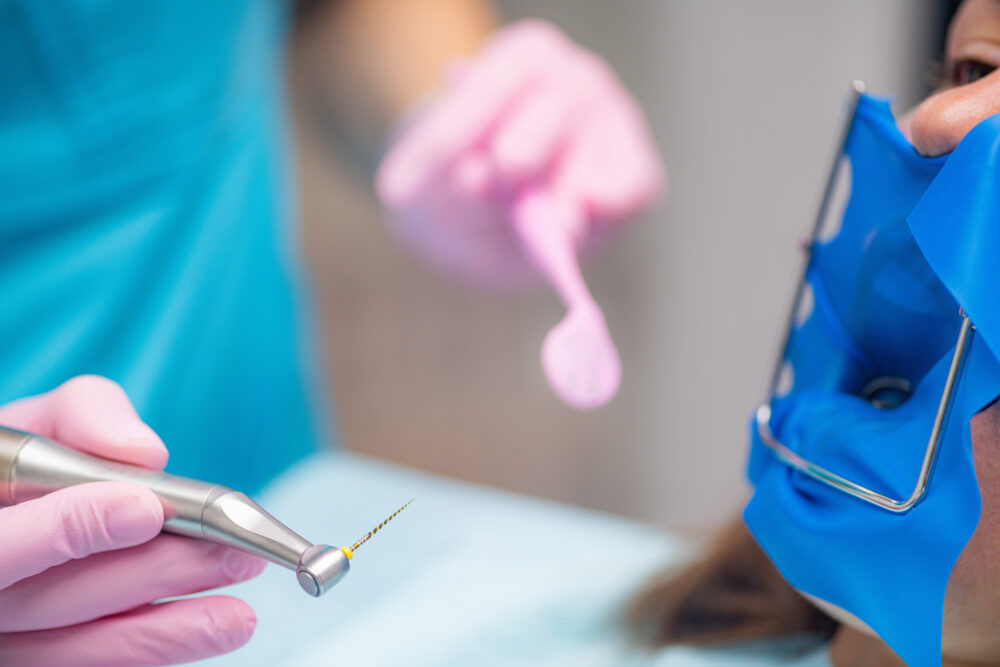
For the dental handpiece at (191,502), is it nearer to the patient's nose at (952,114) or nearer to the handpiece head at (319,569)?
the handpiece head at (319,569)

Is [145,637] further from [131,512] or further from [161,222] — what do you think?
[161,222]

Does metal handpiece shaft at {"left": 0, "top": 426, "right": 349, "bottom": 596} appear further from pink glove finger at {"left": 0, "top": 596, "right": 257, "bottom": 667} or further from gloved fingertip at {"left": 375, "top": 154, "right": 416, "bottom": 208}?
gloved fingertip at {"left": 375, "top": 154, "right": 416, "bottom": 208}

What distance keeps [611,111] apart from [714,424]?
2.01 ft

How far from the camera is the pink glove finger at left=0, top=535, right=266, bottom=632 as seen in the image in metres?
0.48

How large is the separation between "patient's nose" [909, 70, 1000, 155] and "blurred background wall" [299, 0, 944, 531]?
0.63m

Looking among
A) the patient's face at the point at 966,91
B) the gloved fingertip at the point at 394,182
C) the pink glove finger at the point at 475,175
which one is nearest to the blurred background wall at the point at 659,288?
the gloved fingertip at the point at 394,182

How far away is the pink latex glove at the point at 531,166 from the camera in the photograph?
2.79 ft

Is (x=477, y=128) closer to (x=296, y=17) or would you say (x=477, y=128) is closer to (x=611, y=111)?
(x=611, y=111)

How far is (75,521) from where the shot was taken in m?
0.44

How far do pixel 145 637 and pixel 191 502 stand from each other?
105 mm

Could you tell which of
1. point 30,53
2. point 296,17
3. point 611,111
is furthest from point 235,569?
point 296,17

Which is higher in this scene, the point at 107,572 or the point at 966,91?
the point at 966,91

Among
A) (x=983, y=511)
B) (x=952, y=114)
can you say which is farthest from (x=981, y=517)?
(x=952, y=114)

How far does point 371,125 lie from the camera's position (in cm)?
110
